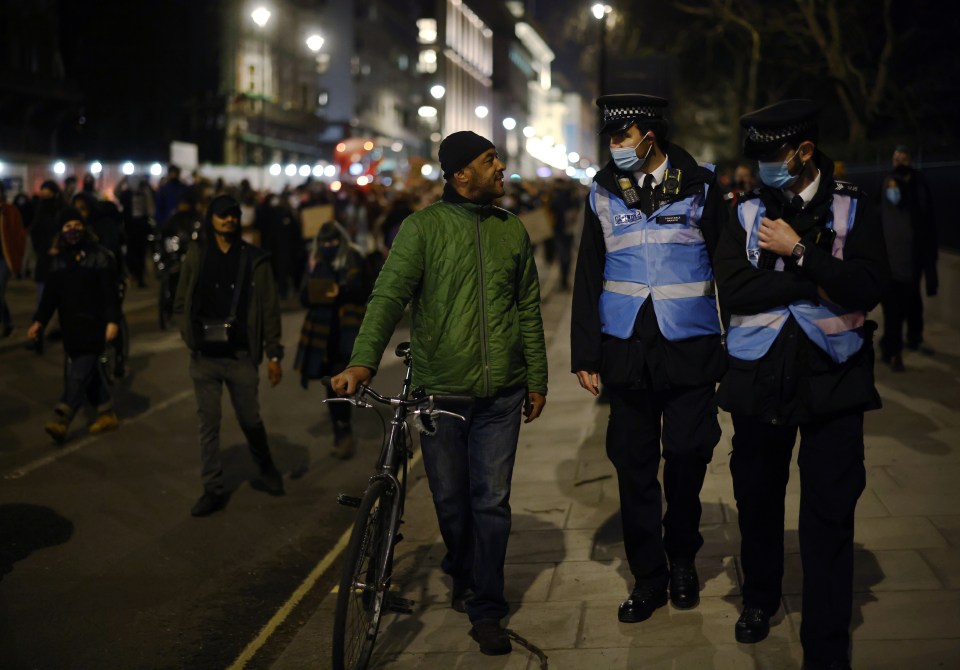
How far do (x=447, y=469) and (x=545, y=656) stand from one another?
0.81 metres

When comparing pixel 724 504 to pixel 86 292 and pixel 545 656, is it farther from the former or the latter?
pixel 86 292

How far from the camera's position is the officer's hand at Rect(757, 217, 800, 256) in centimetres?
464

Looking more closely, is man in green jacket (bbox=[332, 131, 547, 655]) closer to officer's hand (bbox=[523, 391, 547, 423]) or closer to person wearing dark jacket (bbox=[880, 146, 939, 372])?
officer's hand (bbox=[523, 391, 547, 423])

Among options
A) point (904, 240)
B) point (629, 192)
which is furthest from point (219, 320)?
point (904, 240)

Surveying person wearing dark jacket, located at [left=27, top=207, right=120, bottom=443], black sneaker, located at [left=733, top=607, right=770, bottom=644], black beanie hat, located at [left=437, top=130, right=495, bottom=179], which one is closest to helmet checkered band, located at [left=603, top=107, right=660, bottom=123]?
black beanie hat, located at [left=437, top=130, right=495, bottom=179]

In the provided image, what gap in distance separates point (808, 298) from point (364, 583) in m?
1.86

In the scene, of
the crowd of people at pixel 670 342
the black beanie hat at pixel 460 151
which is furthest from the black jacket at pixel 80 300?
the black beanie hat at pixel 460 151

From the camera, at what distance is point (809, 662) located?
4.72 meters

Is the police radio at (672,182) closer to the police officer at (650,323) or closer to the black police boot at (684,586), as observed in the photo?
the police officer at (650,323)

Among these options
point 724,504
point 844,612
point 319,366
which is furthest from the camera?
point 319,366

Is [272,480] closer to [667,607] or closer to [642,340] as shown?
[667,607]

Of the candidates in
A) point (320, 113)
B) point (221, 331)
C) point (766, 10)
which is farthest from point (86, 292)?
point (320, 113)

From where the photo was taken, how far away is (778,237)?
Answer: 466 cm

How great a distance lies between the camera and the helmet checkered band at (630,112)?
5.43 m
